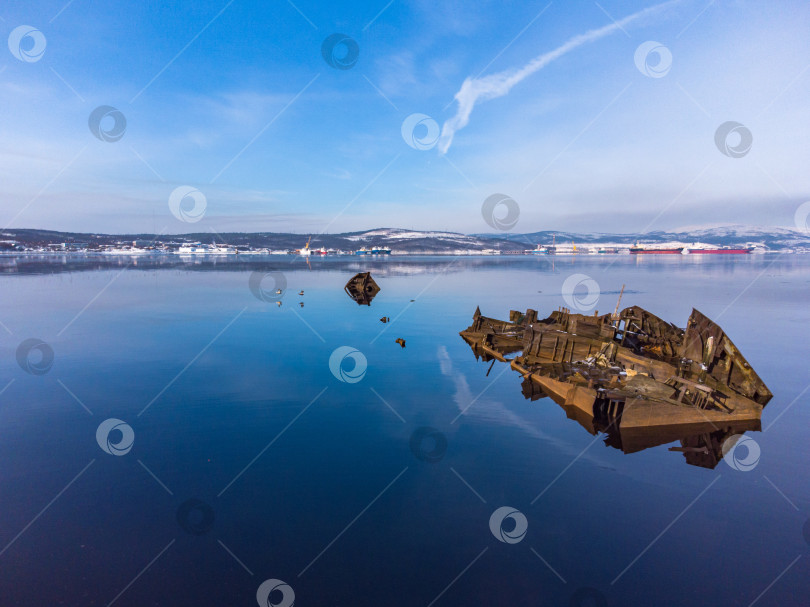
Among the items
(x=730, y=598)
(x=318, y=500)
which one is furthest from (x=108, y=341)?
(x=730, y=598)

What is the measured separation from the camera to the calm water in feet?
34.9

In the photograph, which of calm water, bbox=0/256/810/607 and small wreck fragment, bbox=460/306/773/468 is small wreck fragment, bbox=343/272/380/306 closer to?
calm water, bbox=0/256/810/607

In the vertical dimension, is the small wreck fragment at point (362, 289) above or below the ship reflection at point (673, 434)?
above

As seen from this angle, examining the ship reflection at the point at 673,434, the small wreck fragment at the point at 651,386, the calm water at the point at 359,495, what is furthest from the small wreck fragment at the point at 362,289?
the ship reflection at the point at 673,434

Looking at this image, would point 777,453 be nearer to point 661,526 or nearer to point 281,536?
point 661,526

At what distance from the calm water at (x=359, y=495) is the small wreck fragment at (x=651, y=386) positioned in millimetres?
1114

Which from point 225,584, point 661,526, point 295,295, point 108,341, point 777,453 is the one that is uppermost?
point 295,295

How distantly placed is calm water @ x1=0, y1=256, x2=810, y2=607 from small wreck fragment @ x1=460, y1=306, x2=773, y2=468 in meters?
1.11

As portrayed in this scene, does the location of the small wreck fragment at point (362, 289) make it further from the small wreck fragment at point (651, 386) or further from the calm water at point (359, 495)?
the small wreck fragment at point (651, 386)

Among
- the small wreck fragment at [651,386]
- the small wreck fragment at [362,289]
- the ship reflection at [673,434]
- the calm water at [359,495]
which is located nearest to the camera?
the calm water at [359,495]

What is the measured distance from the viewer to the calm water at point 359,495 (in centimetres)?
1065

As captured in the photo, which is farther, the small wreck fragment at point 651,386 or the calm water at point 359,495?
the small wreck fragment at point 651,386

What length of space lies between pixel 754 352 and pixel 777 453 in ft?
71.5

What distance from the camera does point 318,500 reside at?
1388 centimetres
